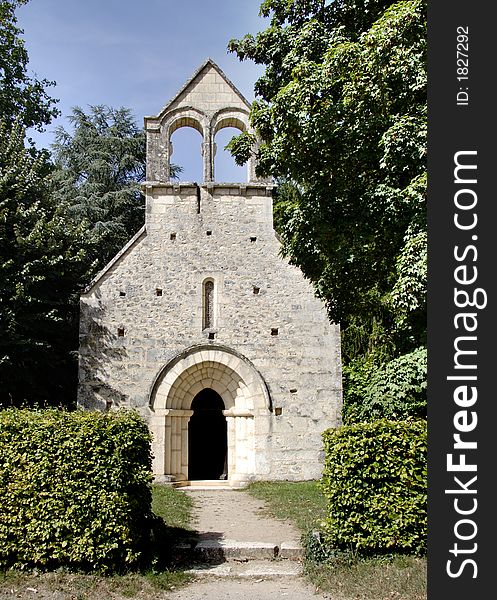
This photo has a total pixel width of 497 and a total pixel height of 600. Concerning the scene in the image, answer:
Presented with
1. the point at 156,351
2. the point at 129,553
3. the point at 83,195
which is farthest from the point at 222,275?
the point at 83,195

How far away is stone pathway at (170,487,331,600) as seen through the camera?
6.27m

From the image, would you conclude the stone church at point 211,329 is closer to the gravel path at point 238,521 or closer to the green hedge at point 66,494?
the gravel path at point 238,521

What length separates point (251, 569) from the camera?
7004 millimetres

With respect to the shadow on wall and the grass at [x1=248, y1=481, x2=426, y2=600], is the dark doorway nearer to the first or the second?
the shadow on wall

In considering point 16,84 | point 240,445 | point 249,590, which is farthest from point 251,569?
point 16,84

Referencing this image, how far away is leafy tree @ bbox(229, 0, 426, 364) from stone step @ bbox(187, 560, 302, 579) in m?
3.42

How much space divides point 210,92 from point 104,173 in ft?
36.0

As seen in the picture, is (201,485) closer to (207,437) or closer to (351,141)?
(207,437)

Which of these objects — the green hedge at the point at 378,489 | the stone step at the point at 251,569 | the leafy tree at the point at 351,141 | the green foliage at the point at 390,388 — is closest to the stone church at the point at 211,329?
the green foliage at the point at 390,388

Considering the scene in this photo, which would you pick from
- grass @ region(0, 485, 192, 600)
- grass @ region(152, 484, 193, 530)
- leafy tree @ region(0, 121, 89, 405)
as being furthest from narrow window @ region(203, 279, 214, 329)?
grass @ region(0, 485, 192, 600)

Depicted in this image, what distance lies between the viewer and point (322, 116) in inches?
333

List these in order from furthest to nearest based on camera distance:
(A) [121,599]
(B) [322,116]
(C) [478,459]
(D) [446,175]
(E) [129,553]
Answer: (B) [322,116] → (E) [129,553] → (A) [121,599] → (D) [446,175] → (C) [478,459]

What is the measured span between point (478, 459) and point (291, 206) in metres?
6.69

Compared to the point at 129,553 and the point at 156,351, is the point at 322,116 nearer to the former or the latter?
the point at 129,553
